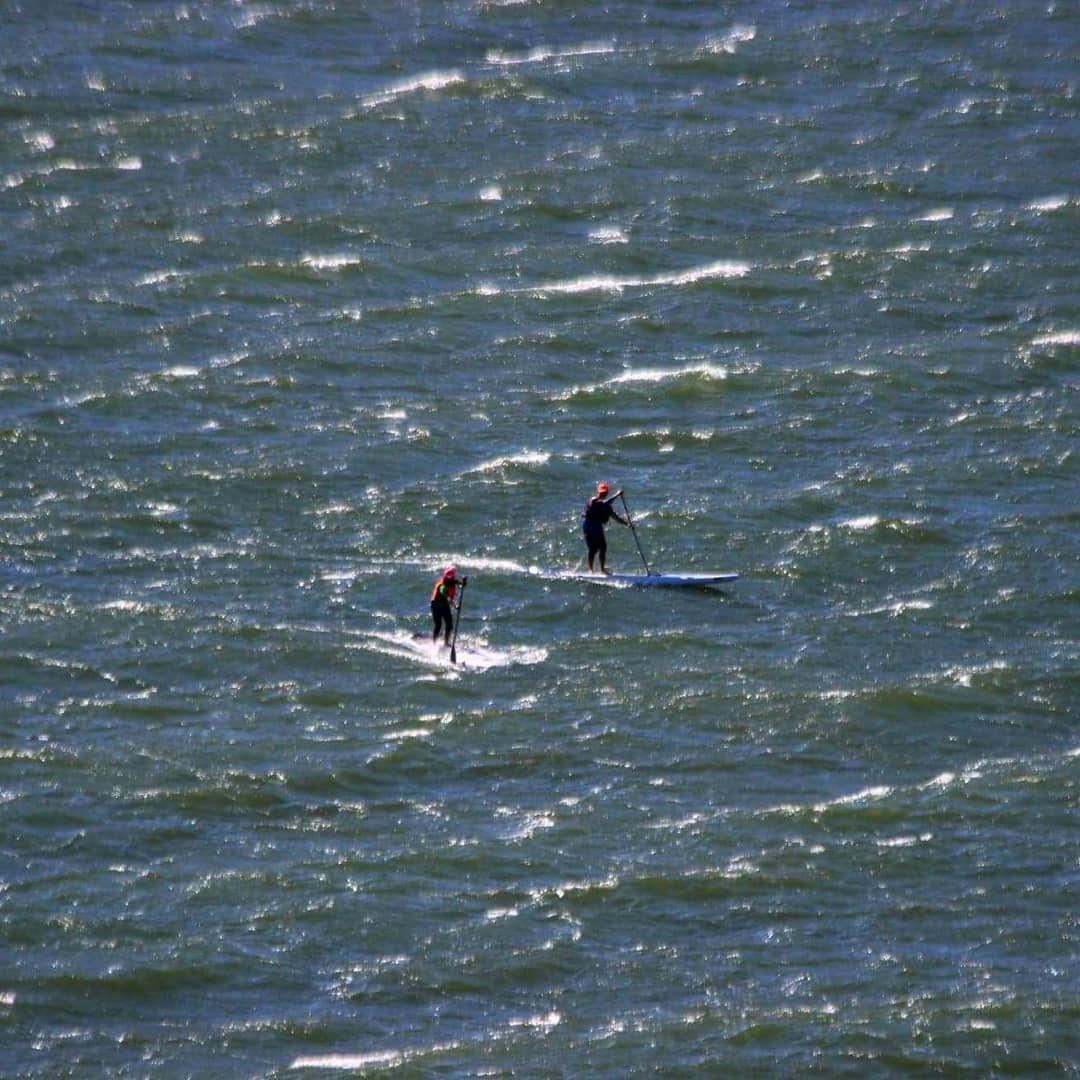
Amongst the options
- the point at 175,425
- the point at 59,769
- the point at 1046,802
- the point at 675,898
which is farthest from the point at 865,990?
the point at 175,425

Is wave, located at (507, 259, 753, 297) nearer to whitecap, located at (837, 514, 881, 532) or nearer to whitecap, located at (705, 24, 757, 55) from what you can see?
whitecap, located at (837, 514, 881, 532)

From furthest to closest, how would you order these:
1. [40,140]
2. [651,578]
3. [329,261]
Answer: [40,140] → [329,261] → [651,578]

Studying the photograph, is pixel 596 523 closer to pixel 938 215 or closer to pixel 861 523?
pixel 861 523

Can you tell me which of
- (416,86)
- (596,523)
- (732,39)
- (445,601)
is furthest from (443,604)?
(732,39)

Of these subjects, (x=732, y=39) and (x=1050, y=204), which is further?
(x=732, y=39)

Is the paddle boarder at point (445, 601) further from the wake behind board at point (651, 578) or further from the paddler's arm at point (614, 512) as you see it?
the paddler's arm at point (614, 512)

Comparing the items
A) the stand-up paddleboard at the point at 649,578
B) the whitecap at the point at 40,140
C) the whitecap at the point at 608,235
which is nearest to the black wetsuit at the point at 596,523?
the stand-up paddleboard at the point at 649,578

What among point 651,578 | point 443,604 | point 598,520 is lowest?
point 443,604

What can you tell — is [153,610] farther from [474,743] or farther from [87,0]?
[87,0]
